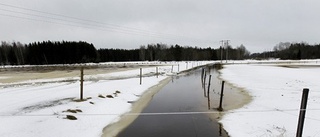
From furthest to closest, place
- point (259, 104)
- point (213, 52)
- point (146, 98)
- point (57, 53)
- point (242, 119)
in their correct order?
point (213, 52) < point (57, 53) < point (146, 98) < point (259, 104) < point (242, 119)

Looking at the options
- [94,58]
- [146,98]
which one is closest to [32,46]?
[94,58]

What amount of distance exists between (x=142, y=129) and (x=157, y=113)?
320 cm

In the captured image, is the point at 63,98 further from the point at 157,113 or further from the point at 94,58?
the point at 94,58

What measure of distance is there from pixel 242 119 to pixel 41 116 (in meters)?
8.93

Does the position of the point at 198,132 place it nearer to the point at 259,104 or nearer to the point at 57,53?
the point at 259,104

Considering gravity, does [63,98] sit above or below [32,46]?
below

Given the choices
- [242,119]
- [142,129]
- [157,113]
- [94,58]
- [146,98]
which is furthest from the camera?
[94,58]

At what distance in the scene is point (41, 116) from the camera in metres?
11.2

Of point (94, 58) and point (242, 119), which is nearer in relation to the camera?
point (242, 119)

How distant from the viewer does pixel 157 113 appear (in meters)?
14.3

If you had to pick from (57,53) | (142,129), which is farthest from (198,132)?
(57,53)

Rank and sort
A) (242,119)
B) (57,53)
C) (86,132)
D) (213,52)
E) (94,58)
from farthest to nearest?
(213,52), (94,58), (57,53), (242,119), (86,132)

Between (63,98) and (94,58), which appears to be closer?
(63,98)

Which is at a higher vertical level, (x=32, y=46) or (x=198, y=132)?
(x=32, y=46)
